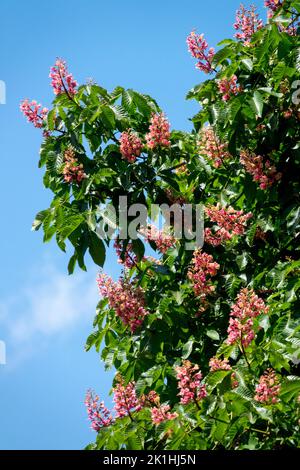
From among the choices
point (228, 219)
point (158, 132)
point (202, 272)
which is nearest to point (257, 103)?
point (158, 132)

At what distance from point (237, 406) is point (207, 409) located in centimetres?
16

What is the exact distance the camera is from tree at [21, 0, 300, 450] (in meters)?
3.74

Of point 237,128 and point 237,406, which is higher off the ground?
point 237,128

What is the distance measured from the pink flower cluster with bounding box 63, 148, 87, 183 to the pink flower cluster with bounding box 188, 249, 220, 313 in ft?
3.12

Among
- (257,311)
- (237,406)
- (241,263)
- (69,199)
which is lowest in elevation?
(237,406)

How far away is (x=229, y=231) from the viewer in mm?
4699

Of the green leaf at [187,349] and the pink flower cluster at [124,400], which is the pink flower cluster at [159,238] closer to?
the green leaf at [187,349]

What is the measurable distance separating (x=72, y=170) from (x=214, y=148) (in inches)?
44.7

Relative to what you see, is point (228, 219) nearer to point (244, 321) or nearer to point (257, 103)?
point (257, 103)

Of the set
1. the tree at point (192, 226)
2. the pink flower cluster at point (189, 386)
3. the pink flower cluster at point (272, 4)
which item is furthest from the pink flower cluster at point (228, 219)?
the pink flower cluster at point (272, 4)

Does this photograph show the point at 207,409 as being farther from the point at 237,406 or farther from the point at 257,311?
the point at 257,311

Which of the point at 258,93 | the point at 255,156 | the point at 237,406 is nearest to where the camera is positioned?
the point at 237,406

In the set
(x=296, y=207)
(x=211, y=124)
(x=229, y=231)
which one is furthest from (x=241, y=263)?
(x=211, y=124)

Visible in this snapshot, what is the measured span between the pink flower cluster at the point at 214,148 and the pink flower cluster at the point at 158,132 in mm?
484
